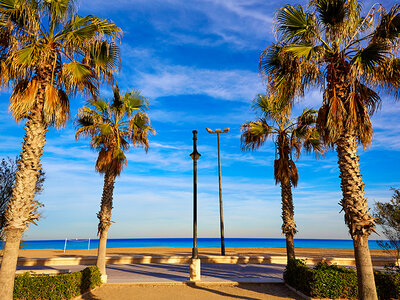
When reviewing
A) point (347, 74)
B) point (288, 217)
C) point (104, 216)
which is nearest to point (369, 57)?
point (347, 74)

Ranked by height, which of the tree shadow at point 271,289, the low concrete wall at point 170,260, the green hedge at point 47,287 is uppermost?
the green hedge at point 47,287

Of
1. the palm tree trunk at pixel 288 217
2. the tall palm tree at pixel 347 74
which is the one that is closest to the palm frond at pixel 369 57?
the tall palm tree at pixel 347 74

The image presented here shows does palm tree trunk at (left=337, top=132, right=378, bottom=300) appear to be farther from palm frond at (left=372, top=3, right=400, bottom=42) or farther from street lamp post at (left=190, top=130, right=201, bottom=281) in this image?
street lamp post at (left=190, top=130, right=201, bottom=281)

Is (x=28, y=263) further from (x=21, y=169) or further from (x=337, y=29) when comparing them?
(x=337, y=29)

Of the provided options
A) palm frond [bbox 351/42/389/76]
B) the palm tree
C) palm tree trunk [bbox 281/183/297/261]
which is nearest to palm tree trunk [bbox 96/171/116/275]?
the palm tree

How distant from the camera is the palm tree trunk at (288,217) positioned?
1280cm

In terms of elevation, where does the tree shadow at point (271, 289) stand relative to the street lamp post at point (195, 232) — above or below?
below

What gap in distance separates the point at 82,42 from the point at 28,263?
55.7 feet

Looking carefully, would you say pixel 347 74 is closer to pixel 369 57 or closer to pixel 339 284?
pixel 369 57

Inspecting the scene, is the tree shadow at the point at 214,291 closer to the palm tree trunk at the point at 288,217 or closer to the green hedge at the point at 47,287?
the palm tree trunk at the point at 288,217

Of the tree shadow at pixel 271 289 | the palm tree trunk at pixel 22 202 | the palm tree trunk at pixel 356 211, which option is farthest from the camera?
the tree shadow at pixel 271 289

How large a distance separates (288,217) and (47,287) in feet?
32.8

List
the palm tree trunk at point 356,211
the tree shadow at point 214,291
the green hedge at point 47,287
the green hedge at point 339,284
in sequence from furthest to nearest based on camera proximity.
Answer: the tree shadow at point 214,291
the green hedge at point 339,284
the green hedge at point 47,287
the palm tree trunk at point 356,211

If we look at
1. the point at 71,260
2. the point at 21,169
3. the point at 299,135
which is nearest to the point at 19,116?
the point at 21,169
